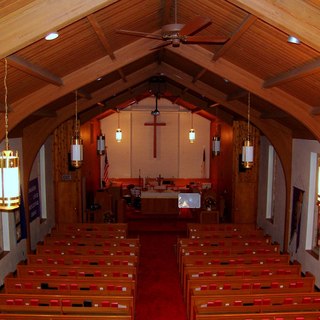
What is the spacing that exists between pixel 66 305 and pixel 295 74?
562cm

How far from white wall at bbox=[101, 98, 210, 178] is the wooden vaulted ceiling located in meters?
11.0

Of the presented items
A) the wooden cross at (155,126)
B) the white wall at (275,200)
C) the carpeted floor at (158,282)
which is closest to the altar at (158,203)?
the carpeted floor at (158,282)

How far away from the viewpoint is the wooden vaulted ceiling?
4211mm

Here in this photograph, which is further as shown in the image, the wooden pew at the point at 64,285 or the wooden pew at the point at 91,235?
the wooden pew at the point at 91,235

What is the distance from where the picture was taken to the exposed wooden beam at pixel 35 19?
4.13 meters

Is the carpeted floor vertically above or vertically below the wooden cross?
below

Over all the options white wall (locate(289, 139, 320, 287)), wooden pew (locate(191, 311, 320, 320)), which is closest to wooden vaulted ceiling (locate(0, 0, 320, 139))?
white wall (locate(289, 139, 320, 287))

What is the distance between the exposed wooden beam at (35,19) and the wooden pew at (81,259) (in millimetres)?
5956

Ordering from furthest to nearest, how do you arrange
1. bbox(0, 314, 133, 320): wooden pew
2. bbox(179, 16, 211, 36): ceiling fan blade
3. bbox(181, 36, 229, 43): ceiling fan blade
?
bbox(0, 314, 133, 320): wooden pew, bbox(181, 36, 229, 43): ceiling fan blade, bbox(179, 16, 211, 36): ceiling fan blade

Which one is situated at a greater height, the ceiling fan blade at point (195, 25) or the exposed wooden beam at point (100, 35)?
the exposed wooden beam at point (100, 35)

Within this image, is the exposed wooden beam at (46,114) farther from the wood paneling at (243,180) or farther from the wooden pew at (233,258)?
the wood paneling at (243,180)

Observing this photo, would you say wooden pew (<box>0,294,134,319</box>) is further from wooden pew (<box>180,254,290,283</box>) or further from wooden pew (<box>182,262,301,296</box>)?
wooden pew (<box>180,254,290,283</box>)

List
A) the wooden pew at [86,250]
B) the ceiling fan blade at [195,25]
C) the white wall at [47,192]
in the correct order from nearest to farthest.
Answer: the ceiling fan blade at [195,25]
the wooden pew at [86,250]
the white wall at [47,192]

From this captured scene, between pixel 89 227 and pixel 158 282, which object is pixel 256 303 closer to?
pixel 158 282
